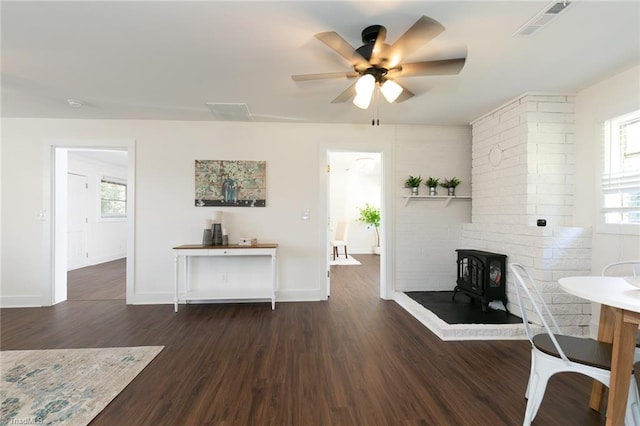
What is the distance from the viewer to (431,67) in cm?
190

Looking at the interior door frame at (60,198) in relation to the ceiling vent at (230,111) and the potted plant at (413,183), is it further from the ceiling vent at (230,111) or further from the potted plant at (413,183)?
the potted plant at (413,183)

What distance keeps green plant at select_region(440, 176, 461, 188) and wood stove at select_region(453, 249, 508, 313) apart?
1.00 m

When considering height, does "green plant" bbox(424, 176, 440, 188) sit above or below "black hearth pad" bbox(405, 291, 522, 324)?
above

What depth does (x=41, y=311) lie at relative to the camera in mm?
3512

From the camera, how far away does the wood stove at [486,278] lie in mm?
3223

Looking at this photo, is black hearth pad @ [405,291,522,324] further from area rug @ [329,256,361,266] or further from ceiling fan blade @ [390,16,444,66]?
area rug @ [329,256,361,266]

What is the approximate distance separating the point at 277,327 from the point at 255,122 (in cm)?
262

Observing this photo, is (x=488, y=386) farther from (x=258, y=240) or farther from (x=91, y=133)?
(x=91, y=133)

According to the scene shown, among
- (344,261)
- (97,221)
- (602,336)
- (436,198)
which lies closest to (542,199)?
(436,198)

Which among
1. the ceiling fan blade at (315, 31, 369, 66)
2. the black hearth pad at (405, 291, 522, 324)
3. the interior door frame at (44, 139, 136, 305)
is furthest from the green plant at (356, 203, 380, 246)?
the ceiling fan blade at (315, 31, 369, 66)

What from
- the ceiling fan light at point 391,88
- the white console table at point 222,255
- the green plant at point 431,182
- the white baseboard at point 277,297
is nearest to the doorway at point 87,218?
the white baseboard at point 277,297

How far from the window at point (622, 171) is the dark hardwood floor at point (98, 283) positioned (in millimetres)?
5724

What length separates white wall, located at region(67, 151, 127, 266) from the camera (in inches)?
248

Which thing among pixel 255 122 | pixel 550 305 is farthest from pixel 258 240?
pixel 550 305
